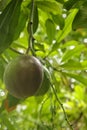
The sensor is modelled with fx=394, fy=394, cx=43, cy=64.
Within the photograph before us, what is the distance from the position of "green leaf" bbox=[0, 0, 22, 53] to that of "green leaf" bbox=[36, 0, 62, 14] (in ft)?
0.48

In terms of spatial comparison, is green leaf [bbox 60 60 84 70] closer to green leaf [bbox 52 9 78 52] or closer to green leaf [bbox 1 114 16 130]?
green leaf [bbox 52 9 78 52]

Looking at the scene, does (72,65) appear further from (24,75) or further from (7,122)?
(24,75)

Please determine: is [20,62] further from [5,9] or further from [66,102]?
[66,102]

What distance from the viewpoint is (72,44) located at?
1.63 m

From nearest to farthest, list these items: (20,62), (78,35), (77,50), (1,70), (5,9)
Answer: (20,62) → (5,9) → (1,70) → (77,50) → (78,35)

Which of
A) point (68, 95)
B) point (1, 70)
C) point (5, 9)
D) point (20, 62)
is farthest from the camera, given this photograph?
point (68, 95)

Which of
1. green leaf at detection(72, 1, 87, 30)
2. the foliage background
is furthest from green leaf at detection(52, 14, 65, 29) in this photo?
green leaf at detection(72, 1, 87, 30)

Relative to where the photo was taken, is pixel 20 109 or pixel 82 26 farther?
pixel 20 109

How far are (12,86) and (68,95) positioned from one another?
130 cm

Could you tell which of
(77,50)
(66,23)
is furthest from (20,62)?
(77,50)

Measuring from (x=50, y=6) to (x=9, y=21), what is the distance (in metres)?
0.19

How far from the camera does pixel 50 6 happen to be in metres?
1.29

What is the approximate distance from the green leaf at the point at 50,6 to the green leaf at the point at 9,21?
5.8 inches

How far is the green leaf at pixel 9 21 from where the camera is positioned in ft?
3.74
